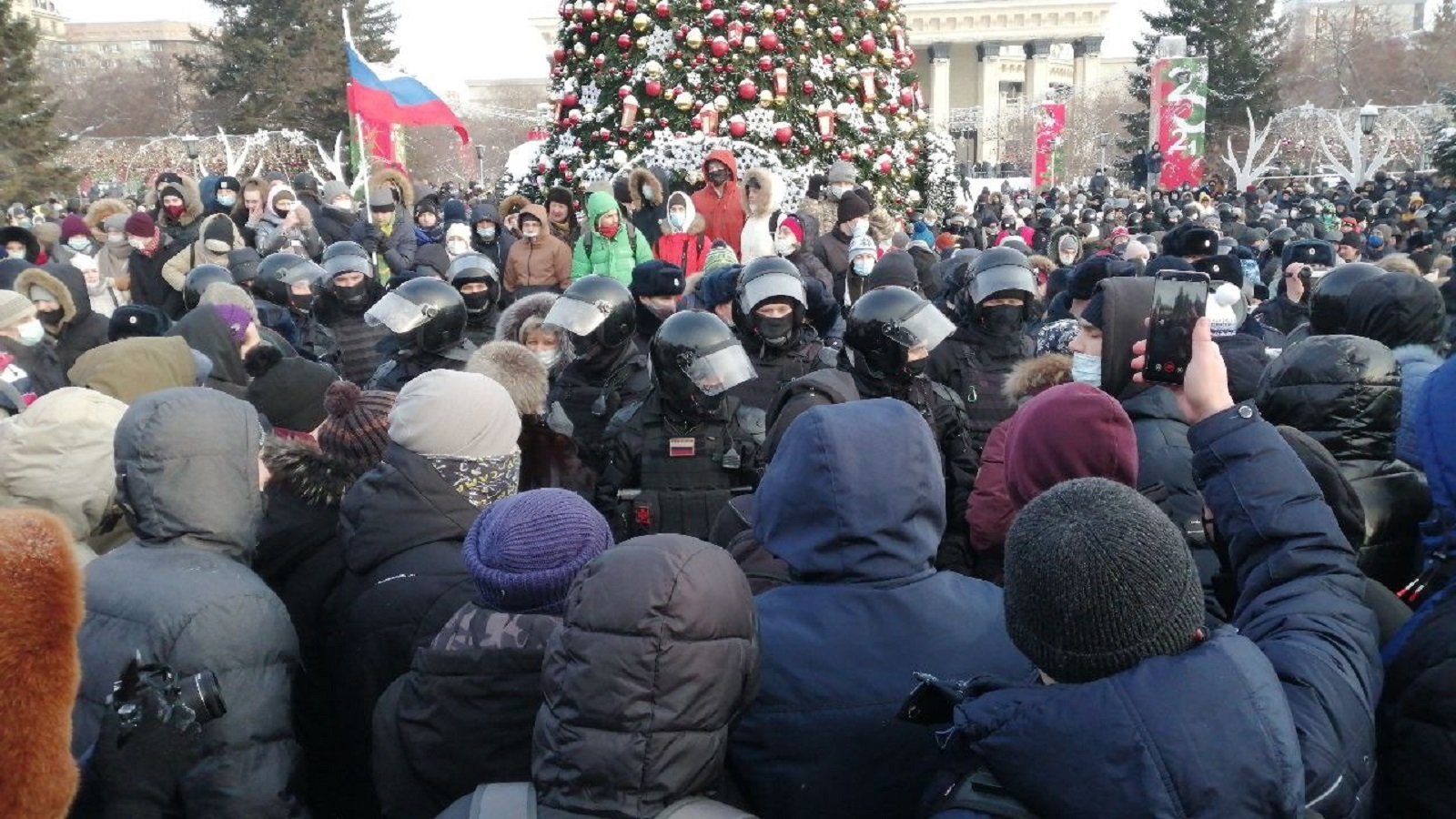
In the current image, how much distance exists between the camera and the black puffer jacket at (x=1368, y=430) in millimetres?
3064

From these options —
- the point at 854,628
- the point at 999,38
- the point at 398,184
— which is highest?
the point at 999,38

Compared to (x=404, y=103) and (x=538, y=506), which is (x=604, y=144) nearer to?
(x=404, y=103)

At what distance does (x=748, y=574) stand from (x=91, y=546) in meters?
2.02

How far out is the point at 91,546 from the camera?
11.1ft

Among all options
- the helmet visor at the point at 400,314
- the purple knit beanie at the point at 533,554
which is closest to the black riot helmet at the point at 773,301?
the helmet visor at the point at 400,314

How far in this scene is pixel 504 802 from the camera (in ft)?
6.29

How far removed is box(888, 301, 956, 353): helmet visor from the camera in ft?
15.4

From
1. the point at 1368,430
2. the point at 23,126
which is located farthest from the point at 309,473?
the point at 23,126

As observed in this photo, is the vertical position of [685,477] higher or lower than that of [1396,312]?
lower

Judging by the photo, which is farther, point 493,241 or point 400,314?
point 493,241

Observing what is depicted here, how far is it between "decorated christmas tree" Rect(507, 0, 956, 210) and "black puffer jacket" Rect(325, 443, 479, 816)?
9.65m

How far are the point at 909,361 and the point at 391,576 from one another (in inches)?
97.8

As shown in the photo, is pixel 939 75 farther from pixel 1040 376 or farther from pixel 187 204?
pixel 1040 376

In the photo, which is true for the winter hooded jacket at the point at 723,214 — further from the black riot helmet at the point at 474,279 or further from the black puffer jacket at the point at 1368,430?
the black puffer jacket at the point at 1368,430
